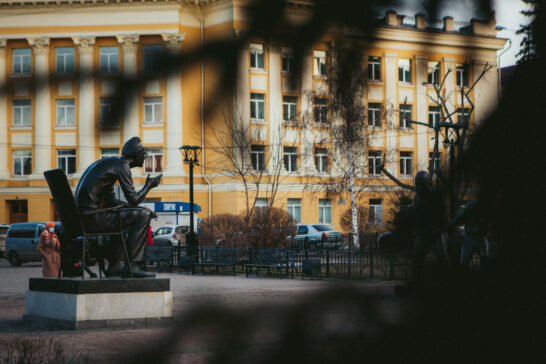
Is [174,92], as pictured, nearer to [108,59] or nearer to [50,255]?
[108,59]

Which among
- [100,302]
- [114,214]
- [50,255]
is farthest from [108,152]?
[50,255]

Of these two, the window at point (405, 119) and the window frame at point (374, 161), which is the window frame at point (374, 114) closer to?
the window frame at point (374, 161)

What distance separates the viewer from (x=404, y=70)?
3.24ft

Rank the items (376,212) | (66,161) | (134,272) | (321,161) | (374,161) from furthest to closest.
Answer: (134,272) → (376,212) → (66,161) → (321,161) → (374,161)

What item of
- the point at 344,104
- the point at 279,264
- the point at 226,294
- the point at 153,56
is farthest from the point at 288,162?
the point at 279,264

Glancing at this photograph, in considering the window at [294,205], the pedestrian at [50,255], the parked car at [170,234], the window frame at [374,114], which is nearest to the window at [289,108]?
the window frame at [374,114]

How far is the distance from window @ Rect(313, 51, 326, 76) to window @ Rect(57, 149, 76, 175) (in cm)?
51

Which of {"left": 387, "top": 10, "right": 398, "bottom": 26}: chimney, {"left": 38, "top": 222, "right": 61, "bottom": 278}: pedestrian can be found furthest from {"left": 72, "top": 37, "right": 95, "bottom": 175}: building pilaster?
{"left": 38, "top": 222, "right": 61, "bottom": 278}: pedestrian

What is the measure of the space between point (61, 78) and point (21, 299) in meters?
12.2

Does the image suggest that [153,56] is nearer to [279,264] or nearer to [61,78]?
[61,78]

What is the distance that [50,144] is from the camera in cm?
136

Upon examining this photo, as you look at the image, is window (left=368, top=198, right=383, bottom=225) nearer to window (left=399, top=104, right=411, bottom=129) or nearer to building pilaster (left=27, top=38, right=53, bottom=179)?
window (left=399, top=104, right=411, bottom=129)

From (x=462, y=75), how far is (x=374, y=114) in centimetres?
14

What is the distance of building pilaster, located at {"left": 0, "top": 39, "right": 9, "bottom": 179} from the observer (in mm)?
830
